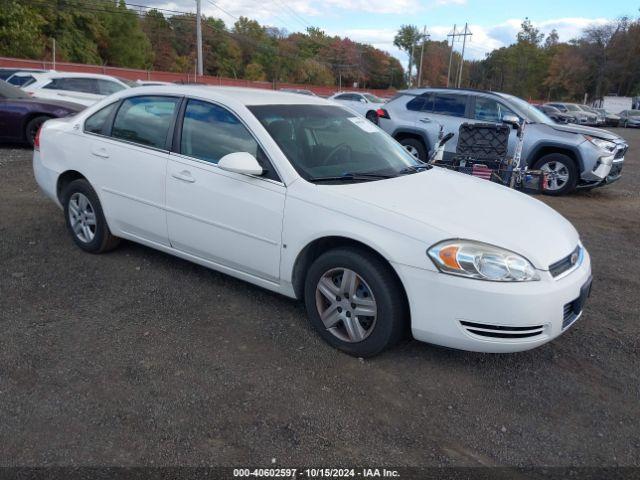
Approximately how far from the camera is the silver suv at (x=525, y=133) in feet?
30.1

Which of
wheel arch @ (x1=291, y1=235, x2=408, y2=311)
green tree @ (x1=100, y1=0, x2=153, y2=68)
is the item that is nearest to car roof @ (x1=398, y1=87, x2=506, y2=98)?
wheel arch @ (x1=291, y1=235, x2=408, y2=311)

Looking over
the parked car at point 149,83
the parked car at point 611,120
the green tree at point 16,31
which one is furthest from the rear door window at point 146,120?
the parked car at point 611,120

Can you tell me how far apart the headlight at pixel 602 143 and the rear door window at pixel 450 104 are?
217 cm

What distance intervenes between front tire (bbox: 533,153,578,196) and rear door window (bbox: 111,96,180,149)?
6985mm

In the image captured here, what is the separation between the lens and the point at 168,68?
69.9m

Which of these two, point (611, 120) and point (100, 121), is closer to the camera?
point (100, 121)

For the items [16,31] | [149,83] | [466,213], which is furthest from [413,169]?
[16,31]

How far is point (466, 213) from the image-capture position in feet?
11.2

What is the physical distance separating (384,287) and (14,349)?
90.2 inches

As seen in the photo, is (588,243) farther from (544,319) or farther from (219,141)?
(219,141)

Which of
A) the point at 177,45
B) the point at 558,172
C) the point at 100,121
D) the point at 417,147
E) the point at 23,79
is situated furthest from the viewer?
the point at 177,45

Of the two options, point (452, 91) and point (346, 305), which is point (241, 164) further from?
point (452, 91)

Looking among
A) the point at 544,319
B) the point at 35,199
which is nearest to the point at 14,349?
the point at 544,319

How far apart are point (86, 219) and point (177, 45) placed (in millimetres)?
76376
